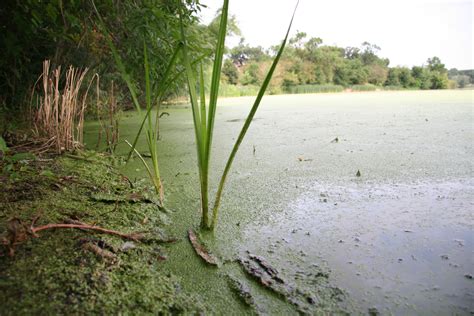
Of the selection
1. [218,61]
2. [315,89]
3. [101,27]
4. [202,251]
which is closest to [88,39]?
[101,27]

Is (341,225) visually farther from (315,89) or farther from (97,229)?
(315,89)

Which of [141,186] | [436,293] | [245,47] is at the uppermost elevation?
[245,47]

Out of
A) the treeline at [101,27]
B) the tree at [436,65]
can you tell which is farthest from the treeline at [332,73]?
the treeline at [101,27]

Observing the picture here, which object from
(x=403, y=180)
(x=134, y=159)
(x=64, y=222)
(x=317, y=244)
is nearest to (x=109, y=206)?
(x=64, y=222)

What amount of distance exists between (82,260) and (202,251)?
281 mm

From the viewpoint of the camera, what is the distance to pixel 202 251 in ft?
2.60

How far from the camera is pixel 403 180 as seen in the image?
1.45m

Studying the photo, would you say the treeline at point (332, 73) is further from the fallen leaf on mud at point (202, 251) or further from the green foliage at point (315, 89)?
the fallen leaf on mud at point (202, 251)

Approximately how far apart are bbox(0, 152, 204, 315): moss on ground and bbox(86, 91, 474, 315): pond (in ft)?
0.21

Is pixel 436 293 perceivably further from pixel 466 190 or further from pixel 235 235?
pixel 466 190

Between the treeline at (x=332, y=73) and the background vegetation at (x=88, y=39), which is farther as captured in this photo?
the treeline at (x=332, y=73)

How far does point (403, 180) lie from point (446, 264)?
0.73 metres

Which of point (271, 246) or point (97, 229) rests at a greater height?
point (97, 229)

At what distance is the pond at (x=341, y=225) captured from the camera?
0.66 meters
